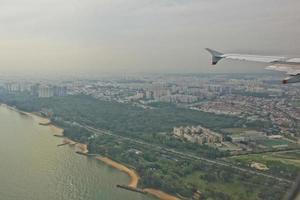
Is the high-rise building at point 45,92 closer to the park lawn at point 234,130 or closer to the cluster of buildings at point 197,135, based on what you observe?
the cluster of buildings at point 197,135

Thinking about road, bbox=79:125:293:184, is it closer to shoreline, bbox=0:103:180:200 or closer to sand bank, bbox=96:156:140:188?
shoreline, bbox=0:103:180:200

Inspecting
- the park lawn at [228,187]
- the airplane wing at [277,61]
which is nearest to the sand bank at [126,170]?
the park lawn at [228,187]

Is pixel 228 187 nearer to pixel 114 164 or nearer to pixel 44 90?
pixel 114 164

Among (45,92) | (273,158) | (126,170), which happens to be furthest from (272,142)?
→ (45,92)

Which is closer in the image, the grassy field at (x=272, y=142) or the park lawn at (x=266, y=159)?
the park lawn at (x=266, y=159)

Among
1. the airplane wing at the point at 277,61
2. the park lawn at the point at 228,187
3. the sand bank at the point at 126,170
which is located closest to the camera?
the airplane wing at the point at 277,61

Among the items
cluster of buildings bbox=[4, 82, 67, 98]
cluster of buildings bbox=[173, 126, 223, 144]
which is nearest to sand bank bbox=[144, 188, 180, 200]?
cluster of buildings bbox=[173, 126, 223, 144]
